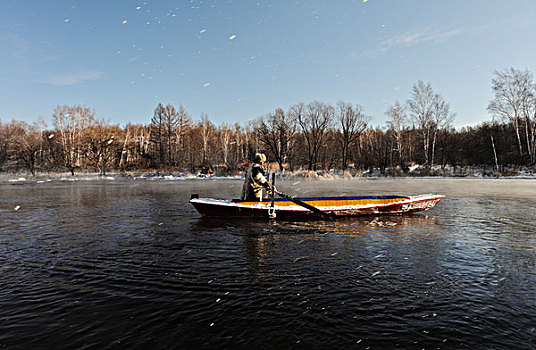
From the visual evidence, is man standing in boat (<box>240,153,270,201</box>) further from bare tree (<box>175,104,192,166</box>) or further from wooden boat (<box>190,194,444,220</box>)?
bare tree (<box>175,104,192,166</box>)

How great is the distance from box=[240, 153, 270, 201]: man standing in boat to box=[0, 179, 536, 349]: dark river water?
1.69 m

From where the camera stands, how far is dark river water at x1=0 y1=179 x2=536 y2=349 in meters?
3.36

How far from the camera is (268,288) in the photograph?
4.64m

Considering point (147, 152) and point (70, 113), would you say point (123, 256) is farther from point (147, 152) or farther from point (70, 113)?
point (147, 152)

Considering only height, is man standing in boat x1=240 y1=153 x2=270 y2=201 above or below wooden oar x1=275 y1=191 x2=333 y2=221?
above

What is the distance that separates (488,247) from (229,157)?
58.4 metres

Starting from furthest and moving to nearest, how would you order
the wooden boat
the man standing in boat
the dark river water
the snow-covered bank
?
the snow-covered bank → the wooden boat → the man standing in boat → the dark river water

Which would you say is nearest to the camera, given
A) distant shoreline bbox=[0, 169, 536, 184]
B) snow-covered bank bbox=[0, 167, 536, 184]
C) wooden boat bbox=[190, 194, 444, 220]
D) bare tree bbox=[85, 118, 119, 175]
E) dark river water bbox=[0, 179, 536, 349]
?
dark river water bbox=[0, 179, 536, 349]

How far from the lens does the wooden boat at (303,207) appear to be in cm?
1012

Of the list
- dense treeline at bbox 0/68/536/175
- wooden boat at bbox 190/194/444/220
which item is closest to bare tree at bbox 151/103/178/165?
dense treeline at bbox 0/68/536/175

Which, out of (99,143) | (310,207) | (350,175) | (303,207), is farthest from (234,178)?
(310,207)

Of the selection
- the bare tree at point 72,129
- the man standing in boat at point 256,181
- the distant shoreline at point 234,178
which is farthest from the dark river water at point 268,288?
the bare tree at point 72,129

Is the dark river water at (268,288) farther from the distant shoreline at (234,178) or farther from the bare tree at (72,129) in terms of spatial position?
the bare tree at (72,129)

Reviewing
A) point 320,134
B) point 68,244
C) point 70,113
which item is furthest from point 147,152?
point 68,244
